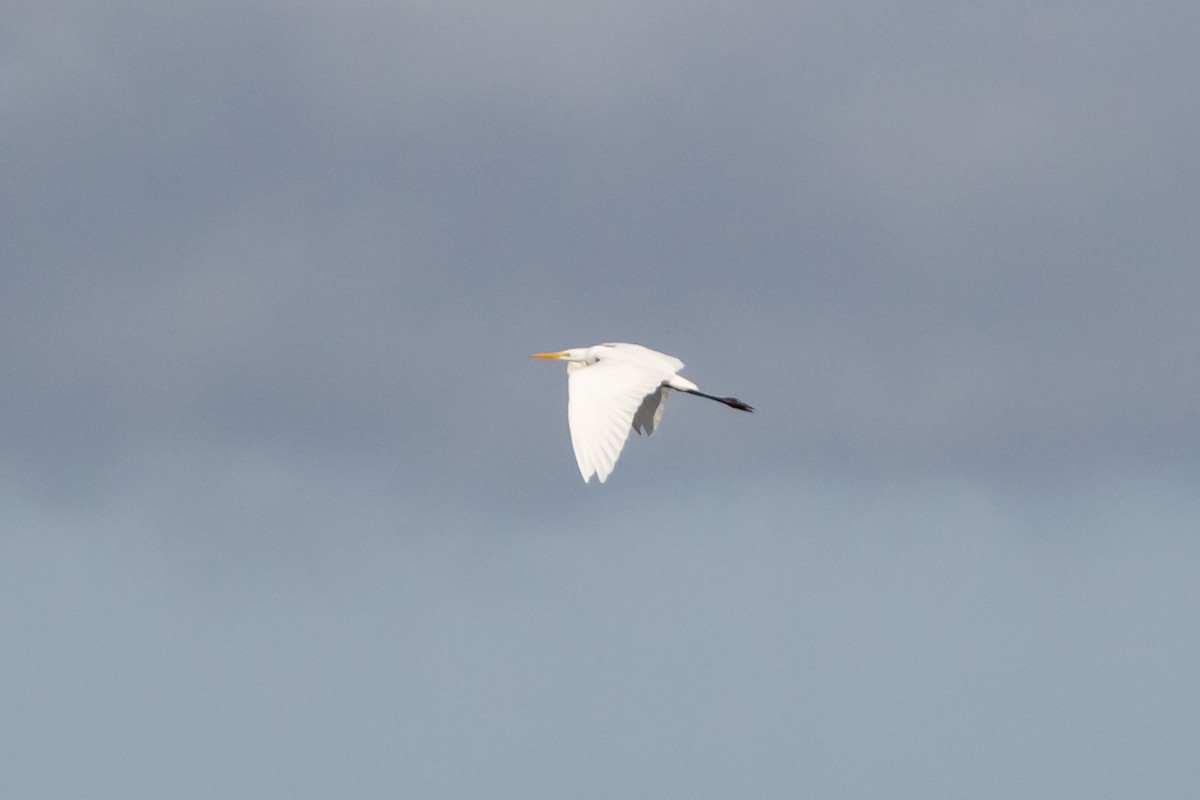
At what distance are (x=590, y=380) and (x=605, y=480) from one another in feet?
16.0

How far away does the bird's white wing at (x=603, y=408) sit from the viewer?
1495 inches

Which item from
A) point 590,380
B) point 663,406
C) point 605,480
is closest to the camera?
point 605,480

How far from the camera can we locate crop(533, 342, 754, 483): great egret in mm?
38281

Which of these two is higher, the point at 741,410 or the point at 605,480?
the point at 741,410

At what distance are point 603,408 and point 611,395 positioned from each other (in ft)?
2.52

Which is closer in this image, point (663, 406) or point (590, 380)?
point (590, 380)

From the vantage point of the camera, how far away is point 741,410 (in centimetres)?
4881

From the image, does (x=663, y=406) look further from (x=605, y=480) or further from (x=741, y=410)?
(x=605, y=480)

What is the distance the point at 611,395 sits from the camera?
4041 centimetres

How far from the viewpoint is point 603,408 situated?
39.7 meters

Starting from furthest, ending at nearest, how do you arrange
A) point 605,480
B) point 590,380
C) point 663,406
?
point 663,406, point 590,380, point 605,480

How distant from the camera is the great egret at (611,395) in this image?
3828 centimetres

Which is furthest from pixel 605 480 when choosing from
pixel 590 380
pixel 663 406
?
pixel 663 406

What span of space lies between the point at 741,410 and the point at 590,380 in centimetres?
809
